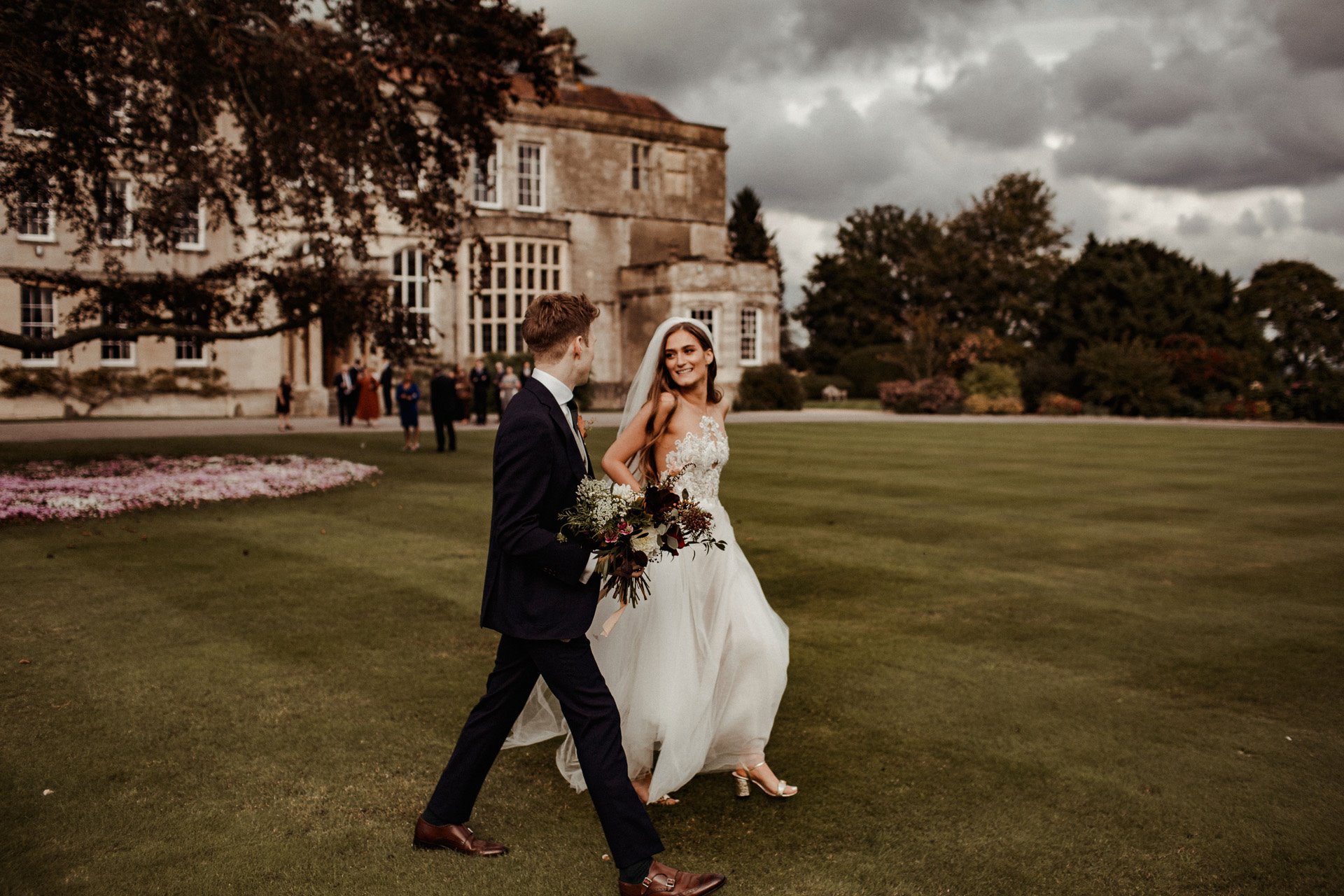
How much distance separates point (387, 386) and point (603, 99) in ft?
67.8

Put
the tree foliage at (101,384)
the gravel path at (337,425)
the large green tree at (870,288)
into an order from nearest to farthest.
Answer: the gravel path at (337,425) < the tree foliage at (101,384) < the large green tree at (870,288)

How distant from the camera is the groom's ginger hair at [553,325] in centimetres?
350

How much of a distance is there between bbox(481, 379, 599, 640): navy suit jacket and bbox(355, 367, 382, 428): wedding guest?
24.9m

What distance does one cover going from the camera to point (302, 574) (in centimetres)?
863

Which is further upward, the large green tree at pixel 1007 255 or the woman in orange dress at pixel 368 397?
the large green tree at pixel 1007 255

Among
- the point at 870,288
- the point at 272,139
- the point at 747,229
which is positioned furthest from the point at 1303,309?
the point at 272,139

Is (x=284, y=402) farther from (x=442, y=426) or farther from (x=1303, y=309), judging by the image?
(x=1303, y=309)

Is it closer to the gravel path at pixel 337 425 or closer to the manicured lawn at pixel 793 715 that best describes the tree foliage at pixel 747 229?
the gravel path at pixel 337 425

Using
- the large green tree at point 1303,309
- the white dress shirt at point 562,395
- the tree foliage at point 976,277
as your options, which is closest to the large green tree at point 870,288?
the tree foliage at point 976,277

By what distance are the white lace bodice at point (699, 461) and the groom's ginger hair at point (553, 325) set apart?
119 cm

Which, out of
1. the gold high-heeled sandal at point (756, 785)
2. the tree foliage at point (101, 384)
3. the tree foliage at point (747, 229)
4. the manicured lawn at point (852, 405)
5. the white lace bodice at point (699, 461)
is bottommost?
the gold high-heeled sandal at point (756, 785)

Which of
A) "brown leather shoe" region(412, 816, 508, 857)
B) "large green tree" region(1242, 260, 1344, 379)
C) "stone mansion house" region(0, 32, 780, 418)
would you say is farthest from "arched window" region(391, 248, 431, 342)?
"large green tree" region(1242, 260, 1344, 379)

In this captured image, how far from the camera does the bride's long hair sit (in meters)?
4.68

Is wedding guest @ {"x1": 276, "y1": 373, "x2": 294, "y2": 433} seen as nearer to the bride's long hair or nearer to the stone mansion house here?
the stone mansion house
